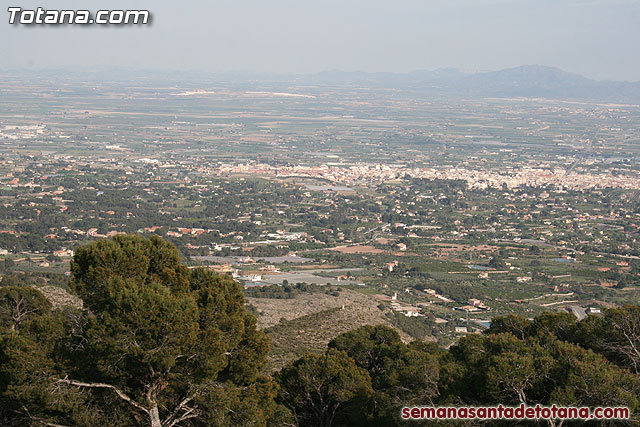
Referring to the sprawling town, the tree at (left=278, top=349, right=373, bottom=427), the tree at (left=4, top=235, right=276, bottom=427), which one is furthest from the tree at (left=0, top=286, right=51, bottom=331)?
the sprawling town

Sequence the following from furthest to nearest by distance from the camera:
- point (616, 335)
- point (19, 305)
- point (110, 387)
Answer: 1. point (19, 305)
2. point (616, 335)
3. point (110, 387)

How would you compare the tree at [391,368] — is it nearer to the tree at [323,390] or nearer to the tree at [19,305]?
the tree at [323,390]

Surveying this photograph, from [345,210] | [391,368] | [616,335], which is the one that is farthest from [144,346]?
[345,210]

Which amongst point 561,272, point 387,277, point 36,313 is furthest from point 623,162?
point 36,313

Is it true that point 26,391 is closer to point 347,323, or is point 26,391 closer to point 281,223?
point 347,323

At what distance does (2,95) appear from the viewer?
15012 cm

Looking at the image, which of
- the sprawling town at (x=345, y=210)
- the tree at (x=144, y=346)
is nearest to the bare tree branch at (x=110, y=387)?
the tree at (x=144, y=346)

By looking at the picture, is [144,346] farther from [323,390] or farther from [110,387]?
[323,390]

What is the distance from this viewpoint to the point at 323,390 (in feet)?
41.3

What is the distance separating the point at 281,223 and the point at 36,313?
3579 centimetres

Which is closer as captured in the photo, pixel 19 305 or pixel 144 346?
pixel 144 346

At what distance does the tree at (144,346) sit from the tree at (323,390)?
171 cm

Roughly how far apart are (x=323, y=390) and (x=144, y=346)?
430 cm

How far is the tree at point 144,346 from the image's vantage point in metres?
9.26
